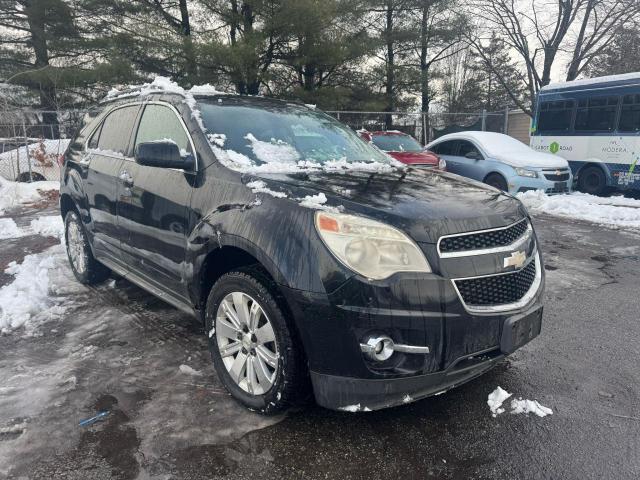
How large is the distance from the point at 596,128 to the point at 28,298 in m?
13.0

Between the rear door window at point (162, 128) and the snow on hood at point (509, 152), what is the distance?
29.3 ft

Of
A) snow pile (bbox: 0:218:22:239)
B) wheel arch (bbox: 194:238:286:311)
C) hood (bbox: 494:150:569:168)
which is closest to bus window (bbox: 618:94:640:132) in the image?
hood (bbox: 494:150:569:168)

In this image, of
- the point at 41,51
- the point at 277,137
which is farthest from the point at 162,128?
the point at 41,51

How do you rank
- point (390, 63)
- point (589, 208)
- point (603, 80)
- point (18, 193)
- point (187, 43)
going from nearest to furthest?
1. point (589, 208)
2. point (18, 193)
3. point (603, 80)
4. point (187, 43)
5. point (390, 63)

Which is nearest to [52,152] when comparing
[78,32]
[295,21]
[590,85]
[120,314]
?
[78,32]

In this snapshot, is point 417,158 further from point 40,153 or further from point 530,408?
point 40,153

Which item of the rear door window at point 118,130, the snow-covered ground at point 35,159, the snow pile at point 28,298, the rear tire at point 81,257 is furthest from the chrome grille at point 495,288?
the snow-covered ground at point 35,159

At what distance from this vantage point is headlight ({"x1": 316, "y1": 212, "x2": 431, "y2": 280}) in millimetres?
2271

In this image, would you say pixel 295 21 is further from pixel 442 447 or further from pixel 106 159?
pixel 442 447

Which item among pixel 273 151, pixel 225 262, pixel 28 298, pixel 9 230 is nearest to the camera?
pixel 225 262

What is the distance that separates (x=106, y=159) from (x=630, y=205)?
35.0 ft

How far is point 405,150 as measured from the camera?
37.5 feet

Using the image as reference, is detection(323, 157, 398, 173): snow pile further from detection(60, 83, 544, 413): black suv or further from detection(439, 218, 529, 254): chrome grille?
detection(439, 218, 529, 254): chrome grille

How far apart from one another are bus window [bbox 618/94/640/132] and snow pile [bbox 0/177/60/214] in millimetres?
14065
